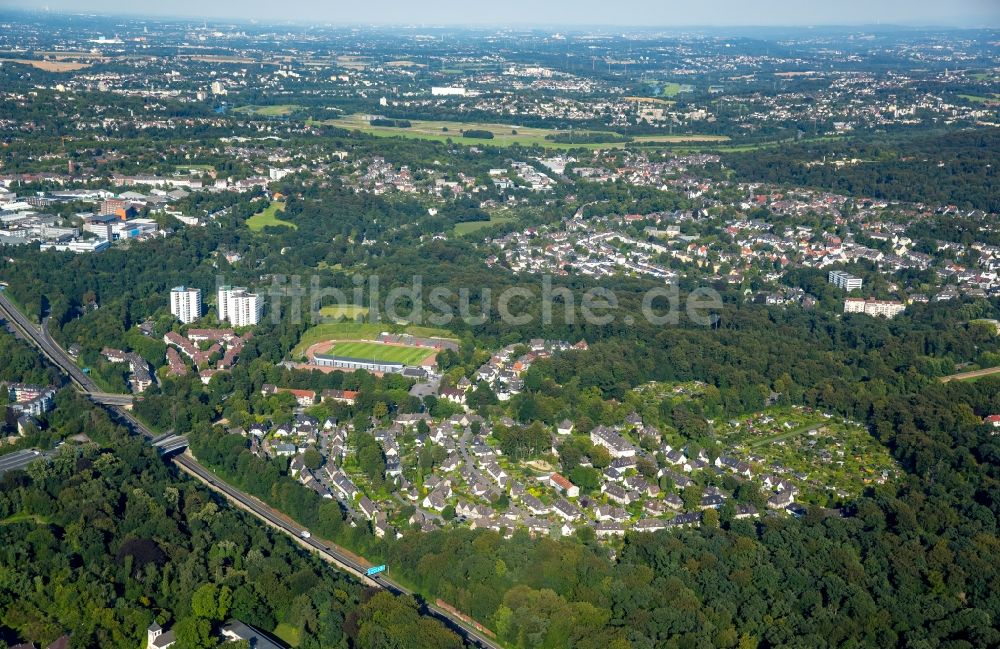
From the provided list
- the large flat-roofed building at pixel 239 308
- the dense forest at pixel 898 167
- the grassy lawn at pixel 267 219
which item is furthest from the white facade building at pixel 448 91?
the large flat-roofed building at pixel 239 308

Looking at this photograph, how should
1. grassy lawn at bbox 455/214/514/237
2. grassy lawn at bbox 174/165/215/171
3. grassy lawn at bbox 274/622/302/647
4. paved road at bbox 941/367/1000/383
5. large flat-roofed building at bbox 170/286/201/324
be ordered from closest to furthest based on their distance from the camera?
grassy lawn at bbox 274/622/302/647 < paved road at bbox 941/367/1000/383 < large flat-roofed building at bbox 170/286/201/324 < grassy lawn at bbox 455/214/514/237 < grassy lawn at bbox 174/165/215/171

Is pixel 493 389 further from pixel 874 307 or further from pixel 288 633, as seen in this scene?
pixel 874 307

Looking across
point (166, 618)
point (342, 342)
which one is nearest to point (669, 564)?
point (166, 618)

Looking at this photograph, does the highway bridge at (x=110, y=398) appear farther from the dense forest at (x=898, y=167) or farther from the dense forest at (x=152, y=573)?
the dense forest at (x=898, y=167)

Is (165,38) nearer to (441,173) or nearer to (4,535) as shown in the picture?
(441,173)

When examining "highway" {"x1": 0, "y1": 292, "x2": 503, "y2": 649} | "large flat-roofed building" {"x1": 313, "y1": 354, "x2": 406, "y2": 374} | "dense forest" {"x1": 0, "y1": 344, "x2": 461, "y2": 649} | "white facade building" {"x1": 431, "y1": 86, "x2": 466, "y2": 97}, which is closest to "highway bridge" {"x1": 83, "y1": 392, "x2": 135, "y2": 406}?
"highway" {"x1": 0, "y1": 292, "x2": 503, "y2": 649}

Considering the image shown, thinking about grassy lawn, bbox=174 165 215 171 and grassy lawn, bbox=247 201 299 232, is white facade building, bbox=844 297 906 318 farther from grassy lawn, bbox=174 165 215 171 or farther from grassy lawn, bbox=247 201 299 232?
grassy lawn, bbox=174 165 215 171
